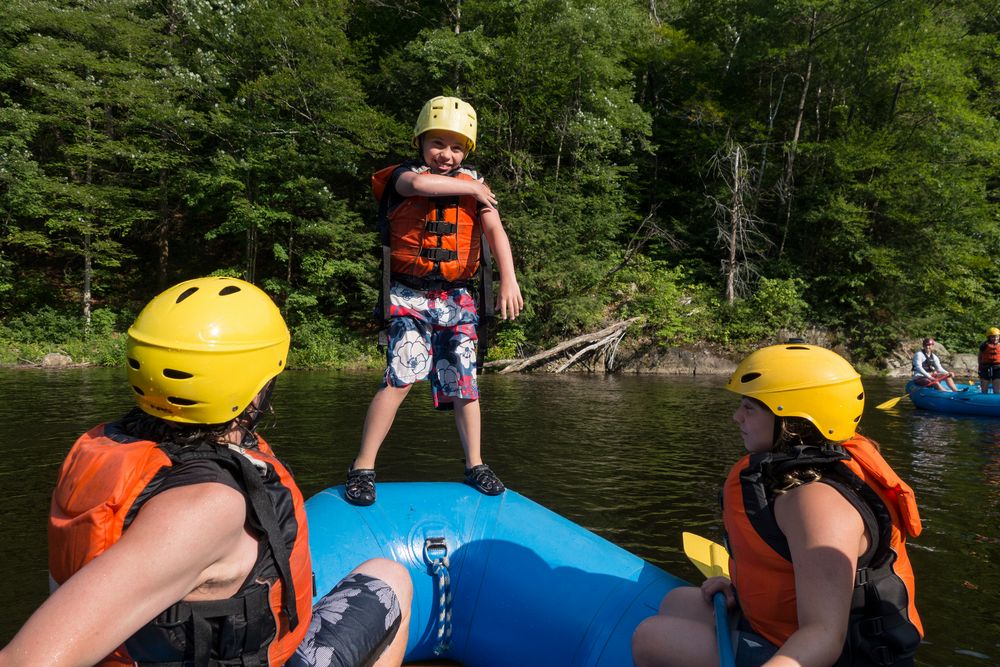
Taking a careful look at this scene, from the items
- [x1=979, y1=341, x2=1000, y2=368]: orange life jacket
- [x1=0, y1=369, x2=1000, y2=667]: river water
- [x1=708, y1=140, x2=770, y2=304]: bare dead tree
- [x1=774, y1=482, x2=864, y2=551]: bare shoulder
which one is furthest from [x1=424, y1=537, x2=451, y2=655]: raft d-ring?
[x1=708, y1=140, x2=770, y2=304]: bare dead tree

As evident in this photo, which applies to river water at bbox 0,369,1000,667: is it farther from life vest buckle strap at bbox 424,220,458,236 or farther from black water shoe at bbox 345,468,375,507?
life vest buckle strap at bbox 424,220,458,236

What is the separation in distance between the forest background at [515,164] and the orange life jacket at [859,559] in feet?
50.9

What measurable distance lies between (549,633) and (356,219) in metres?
18.4

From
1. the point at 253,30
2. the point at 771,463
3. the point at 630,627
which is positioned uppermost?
the point at 253,30

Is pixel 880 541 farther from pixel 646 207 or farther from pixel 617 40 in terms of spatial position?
pixel 646 207

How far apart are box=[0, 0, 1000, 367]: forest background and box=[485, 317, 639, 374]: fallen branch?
749 mm

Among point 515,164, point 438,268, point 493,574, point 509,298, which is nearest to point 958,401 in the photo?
point 509,298

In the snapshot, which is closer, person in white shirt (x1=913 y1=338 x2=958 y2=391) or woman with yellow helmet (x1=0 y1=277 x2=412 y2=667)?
woman with yellow helmet (x1=0 y1=277 x2=412 y2=667)

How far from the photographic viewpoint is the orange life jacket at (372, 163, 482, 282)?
3154 mm

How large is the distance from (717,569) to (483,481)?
104 cm

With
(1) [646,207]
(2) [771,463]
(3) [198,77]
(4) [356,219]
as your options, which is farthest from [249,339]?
(1) [646,207]

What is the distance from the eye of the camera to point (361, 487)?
277cm

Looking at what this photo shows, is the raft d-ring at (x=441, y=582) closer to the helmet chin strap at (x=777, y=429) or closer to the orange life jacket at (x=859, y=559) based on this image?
the orange life jacket at (x=859, y=559)

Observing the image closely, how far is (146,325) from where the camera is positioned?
5.00ft
